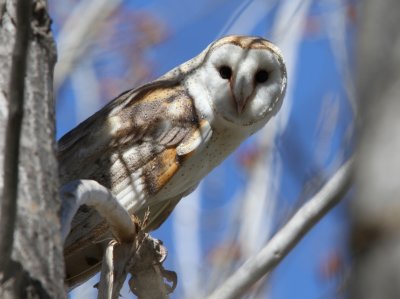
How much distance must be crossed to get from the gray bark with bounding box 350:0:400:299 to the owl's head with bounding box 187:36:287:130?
3.10m

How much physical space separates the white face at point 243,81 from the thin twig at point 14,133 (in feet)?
8.57

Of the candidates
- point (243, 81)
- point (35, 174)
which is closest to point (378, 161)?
point (35, 174)

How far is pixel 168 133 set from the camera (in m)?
3.98

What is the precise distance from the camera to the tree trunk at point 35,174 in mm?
1729

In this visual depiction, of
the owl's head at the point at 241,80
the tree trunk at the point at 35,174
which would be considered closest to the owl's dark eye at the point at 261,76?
the owl's head at the point at 241,80

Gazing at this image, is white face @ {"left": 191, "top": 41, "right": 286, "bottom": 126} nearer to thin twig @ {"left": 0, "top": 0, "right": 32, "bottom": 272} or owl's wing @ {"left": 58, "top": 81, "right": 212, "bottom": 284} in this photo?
owl's wing @ {"left": 58, "top": 81, "right": 212, "bottom": 284}

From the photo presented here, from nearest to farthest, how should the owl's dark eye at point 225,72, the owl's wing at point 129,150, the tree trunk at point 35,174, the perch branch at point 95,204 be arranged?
the tree trunk at point 35,174 → the perch branch at point 95,204 → the owl's wing at point 129,150 → the owl's dark eye at point 225,72

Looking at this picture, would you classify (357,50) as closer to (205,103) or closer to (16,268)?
(16,268)

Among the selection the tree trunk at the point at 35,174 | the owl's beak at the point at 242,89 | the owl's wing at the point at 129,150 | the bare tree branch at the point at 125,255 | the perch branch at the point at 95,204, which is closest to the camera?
the tree trunk at the point at 35,174

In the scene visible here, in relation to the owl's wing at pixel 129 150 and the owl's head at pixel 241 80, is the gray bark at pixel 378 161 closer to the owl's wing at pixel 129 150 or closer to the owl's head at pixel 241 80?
the owl's wing at pixel 129 150

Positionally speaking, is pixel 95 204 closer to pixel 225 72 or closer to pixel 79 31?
pixel 225 72

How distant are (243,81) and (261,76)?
0.51 feet

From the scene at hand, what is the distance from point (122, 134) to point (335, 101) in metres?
1.23

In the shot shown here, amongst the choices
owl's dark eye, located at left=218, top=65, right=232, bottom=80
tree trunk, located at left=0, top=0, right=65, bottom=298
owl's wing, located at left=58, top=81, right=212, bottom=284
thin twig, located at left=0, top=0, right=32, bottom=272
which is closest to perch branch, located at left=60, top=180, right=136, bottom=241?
tree trunk, located at left=0, top=0, right=65, bottom=298
